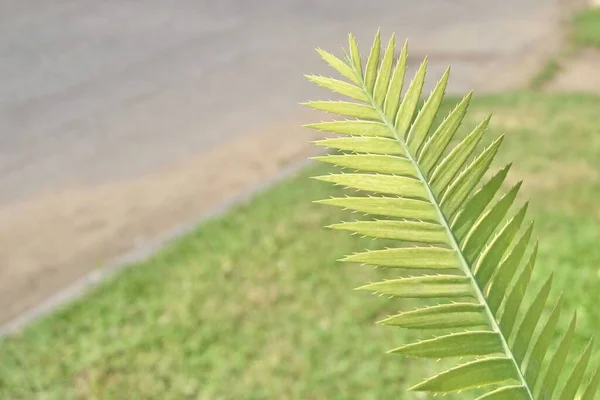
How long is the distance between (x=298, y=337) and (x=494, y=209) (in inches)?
98.0

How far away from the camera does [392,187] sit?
0.67 meters

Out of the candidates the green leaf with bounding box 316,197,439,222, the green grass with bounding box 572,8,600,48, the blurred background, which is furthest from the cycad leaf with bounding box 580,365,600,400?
the green grass with bounding box 572,8,600,48

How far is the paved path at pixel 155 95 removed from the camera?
14.0ft

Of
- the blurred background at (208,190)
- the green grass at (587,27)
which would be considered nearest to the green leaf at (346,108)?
the blurred background at (208,190)

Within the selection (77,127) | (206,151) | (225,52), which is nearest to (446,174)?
(206,151)

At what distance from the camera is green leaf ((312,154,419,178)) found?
65cm

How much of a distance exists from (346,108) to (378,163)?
0.06 meters

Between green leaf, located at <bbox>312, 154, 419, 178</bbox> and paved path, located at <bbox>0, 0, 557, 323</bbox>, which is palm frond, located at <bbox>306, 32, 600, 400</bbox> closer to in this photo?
green leaf, located at <bbox>312, 154, 419, 178</bbox>

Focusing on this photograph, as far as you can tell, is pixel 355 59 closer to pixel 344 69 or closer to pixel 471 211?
pixel 344 69

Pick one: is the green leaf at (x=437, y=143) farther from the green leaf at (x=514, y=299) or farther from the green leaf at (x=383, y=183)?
the green leaf at (x=514, y=299)

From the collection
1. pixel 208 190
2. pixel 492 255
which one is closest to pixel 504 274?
pixel 492 255

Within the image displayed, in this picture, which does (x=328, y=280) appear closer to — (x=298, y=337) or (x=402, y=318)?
(x=298, y=337)

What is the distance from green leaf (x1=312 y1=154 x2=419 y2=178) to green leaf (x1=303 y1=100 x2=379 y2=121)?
0.04m

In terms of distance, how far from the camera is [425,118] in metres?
0.67
